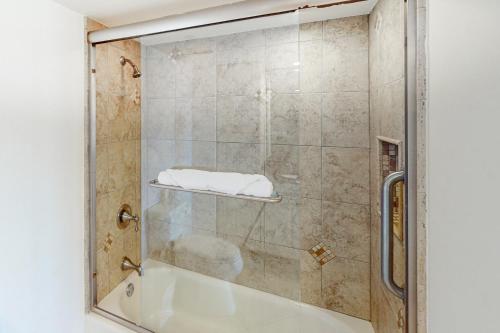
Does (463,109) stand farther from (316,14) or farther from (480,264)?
(316,14)

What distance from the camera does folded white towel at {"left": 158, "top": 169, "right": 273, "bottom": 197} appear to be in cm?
125

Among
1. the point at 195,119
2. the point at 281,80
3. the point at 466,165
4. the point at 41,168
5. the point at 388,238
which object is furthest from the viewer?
the point at 195,119

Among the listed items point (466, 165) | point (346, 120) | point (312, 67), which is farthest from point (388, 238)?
point (312, 67)

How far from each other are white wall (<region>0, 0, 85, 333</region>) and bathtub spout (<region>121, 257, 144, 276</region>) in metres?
0.23

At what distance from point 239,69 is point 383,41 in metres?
0.66

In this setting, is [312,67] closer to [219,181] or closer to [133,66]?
[219,181]

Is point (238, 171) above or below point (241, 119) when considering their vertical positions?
below

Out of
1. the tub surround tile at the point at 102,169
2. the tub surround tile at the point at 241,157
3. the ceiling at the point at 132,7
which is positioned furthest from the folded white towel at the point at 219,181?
the ceiling at the point at 132,7

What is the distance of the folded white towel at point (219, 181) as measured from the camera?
1.25 meters

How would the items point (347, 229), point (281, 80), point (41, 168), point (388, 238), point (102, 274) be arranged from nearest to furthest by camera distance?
1. point (388, 238)
2. point (41, 168)
3. point (281, 80)
4. point (102, 274)
5. point (347, 229)

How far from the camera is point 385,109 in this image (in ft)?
3.89

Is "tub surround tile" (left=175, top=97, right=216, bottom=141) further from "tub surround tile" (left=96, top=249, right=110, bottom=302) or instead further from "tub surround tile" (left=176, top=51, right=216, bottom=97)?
"tub surround tile" (left=96, top=249, right=110, bottom=302)

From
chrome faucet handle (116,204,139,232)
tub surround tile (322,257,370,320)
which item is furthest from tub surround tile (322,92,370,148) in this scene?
chrome faucet handle (116,204,139,232)

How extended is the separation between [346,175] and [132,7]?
54.7 inches
